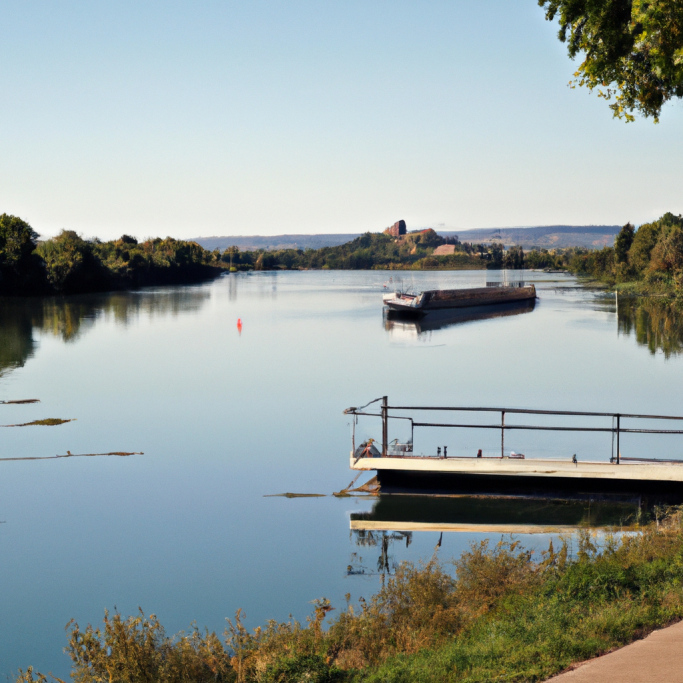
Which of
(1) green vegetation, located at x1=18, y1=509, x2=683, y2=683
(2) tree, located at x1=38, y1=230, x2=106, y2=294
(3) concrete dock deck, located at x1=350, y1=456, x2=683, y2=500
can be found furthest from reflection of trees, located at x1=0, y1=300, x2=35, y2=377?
(1) green vegetation, located at x1=18, y1=509, x2=683, y2=683

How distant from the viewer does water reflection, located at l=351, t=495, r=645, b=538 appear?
13758 millimetres

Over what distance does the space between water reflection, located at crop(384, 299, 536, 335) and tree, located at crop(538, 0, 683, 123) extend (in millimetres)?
45751

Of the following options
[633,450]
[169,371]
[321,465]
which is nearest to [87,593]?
[321,465]

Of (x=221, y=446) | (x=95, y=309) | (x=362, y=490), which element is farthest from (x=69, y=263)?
(x=362, y=490)

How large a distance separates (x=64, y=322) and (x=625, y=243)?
9319 centimetres

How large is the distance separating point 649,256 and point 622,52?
96738mm

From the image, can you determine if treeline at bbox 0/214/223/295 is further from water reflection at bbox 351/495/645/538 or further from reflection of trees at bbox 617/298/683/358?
water reflection at bbox 351/495/645/538

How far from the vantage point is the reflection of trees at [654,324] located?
4474cm

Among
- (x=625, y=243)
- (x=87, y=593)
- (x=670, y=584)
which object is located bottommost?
(x=87, y=593)

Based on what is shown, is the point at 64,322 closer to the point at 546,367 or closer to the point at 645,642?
the point at 546,367

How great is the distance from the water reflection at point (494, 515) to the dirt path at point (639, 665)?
23.5 ft

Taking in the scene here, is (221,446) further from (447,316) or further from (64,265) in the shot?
(64,265)

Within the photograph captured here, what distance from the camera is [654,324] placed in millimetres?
57250

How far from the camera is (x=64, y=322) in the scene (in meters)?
60.5
